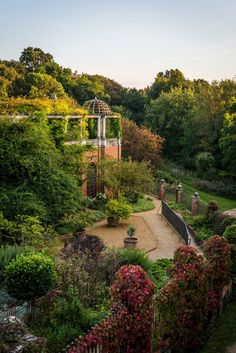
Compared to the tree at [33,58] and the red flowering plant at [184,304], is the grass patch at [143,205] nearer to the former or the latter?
the red flowering plant at [184,304]

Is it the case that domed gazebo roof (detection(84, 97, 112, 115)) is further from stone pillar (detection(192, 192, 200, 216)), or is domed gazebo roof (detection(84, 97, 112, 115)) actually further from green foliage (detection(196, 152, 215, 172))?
green foliage (detection(196, 152, 215, 172))

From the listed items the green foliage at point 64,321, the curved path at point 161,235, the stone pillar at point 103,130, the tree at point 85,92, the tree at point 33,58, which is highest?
the tree at point 33,58

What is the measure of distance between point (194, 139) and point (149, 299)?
38860mm

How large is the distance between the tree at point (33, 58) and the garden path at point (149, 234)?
1615 inches

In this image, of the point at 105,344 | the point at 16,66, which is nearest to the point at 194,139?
the point at 16,66

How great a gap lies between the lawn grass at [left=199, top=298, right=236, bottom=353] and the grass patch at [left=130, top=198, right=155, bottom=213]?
1584 centimetres

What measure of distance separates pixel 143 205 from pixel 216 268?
1792 cm

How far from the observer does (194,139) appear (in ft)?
151

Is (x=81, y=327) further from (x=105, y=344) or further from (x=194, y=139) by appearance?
(x=194, y=139)

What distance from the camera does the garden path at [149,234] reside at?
20.0 metres

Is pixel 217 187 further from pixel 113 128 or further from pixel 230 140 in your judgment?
pixel 113 128

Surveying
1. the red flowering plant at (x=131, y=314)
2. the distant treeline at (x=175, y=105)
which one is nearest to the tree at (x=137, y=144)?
the distant treeline at (x=175, y=105)

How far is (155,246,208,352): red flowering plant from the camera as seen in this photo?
9172mm

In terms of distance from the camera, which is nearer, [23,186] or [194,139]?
[23,186]
